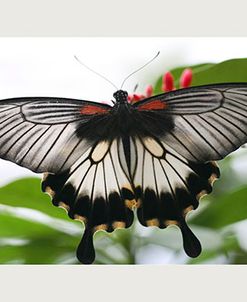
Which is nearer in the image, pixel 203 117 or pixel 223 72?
pixel 203 117

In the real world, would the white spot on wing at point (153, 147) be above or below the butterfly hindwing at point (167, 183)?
above

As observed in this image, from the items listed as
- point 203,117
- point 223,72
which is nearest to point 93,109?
point 203,117

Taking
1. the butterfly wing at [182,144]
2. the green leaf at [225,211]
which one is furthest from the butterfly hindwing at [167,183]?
the green leaf at [225,211]

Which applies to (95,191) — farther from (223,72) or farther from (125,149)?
(223,72)

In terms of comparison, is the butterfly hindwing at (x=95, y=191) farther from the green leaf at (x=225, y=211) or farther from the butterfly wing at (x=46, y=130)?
the green leaf at (x=225, y=211)

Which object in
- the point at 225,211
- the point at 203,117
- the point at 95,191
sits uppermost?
the point at 203,117

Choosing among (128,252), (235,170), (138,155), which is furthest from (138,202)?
(235,170)

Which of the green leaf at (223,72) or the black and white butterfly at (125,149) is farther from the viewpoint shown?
the green leaf at (223,72)

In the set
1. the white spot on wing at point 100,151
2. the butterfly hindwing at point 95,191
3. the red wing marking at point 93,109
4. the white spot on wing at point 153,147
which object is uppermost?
the red wing marking at point 93,109
